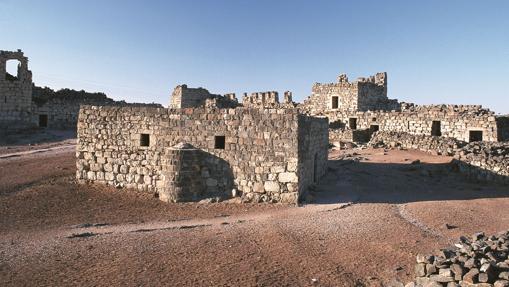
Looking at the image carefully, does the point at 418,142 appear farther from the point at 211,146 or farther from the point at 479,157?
the point at 211,146

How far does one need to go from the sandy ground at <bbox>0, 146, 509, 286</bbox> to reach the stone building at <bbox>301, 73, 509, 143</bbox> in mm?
9476

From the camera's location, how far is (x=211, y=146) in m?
13.9

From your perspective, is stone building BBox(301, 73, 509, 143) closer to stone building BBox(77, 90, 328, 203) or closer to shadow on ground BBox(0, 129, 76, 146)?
stone building BBox(77, 90, 328, 203)

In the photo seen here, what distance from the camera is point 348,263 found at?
26.3 ft

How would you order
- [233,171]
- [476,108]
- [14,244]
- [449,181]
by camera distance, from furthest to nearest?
[476,108]
[449,181]
[233,171]
[14,244]

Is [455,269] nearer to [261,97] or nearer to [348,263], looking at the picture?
[348,263]

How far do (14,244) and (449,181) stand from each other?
1636 cm

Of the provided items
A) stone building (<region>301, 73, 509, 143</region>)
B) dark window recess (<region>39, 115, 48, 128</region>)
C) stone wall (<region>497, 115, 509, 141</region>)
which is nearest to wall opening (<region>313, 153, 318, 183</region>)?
stone building (<region>301, 73, 509, 143</region>)

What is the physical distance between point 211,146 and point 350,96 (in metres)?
22.7

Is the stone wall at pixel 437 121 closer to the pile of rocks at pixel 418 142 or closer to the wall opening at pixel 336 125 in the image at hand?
the wall opening at pixel 336 125

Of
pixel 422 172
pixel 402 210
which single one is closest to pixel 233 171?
A: pixel 402 210

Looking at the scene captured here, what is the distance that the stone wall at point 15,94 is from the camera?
2973 cm

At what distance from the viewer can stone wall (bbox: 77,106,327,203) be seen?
13.1m

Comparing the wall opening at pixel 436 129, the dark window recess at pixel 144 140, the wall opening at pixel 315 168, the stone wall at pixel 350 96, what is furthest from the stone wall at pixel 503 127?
the dark window recess at pixel 144 140
